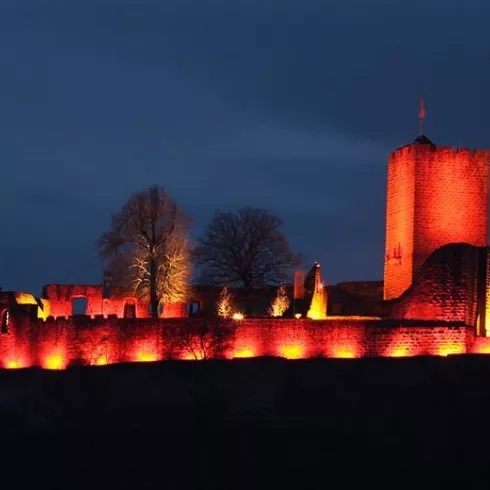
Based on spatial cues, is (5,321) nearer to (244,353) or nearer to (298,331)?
(244,353)

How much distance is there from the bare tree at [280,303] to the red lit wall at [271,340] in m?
5.25

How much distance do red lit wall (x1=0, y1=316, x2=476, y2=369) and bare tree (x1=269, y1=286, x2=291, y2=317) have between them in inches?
207

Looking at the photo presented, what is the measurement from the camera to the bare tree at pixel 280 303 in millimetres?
59531

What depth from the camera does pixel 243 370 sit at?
51938mm

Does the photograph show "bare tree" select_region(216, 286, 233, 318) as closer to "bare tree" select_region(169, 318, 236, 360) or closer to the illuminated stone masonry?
the illuminated stone masonry

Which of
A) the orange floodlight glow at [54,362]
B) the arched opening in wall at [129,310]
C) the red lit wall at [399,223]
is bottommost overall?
the orange floodlight glow at [54,362]

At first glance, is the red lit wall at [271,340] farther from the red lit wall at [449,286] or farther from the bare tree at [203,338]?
the red lit wall at [449,286]

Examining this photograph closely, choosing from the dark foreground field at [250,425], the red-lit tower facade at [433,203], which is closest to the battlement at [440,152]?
the red-lit tower facade at [433,203]

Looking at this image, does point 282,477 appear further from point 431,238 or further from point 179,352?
point 431,238

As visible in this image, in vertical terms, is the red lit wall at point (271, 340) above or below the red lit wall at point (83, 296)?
below

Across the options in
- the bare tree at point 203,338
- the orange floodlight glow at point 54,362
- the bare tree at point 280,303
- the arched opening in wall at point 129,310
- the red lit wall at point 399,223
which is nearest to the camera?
the bare tree at point 203,338

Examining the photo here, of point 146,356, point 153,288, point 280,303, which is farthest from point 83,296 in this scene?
point 146,356

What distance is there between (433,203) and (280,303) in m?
6.55

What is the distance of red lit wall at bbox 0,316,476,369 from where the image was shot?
175 ft
